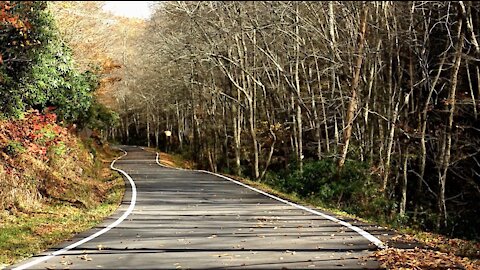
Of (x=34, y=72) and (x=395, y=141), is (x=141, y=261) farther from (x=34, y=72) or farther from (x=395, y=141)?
(x=395, y=141)

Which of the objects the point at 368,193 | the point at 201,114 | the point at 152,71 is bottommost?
the point at 368,193

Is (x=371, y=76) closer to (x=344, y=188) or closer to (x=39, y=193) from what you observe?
(x=344, y=188)

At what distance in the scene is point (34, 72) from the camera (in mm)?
15141

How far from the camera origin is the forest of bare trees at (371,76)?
73.8 ft

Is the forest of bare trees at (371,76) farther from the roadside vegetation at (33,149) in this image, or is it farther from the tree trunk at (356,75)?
the roadside vegetation at (33,149)

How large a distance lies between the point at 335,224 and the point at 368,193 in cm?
934

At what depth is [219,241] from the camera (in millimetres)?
9836

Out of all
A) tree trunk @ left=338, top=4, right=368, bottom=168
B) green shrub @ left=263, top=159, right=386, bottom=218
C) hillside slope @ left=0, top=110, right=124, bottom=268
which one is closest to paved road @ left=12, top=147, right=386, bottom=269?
hillside slope @ left=0, top=110, right=124, bottom=268

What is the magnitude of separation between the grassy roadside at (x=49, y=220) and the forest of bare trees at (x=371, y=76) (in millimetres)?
8944

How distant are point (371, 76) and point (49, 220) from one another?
47.1 feet

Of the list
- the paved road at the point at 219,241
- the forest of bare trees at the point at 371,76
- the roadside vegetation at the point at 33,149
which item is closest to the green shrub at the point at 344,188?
the forest of bare trees at the point at 371,76

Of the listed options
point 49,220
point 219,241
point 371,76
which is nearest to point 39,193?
point 49,220

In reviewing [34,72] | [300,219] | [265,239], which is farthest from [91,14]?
[265,239]

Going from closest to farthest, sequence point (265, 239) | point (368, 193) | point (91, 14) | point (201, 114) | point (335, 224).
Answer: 1. point (265, 239)
2. point (335, 224)
3. point (368, 193)
4. point (91, 14)
5. point (201, 114)
